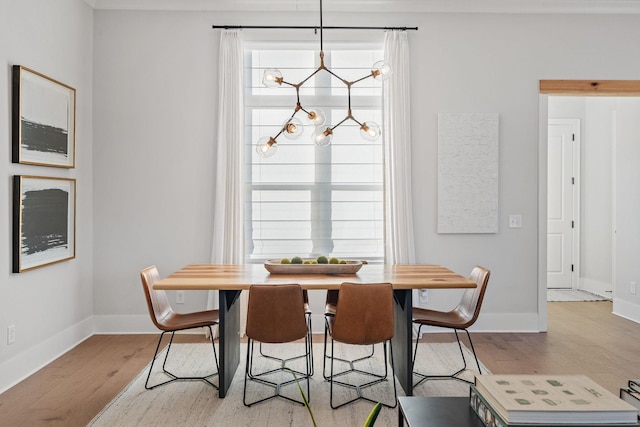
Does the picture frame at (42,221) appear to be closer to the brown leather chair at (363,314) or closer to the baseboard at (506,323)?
the brown leather chair at (363,314)

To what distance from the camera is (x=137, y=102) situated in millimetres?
4398

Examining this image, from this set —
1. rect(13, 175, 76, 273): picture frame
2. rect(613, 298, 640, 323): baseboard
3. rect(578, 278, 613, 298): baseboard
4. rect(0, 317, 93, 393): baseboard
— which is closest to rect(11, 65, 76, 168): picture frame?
rect(13, 175, 76, 273): picture frame

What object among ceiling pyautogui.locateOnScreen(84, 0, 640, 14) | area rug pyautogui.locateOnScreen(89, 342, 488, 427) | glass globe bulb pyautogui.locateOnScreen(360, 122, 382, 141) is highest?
ceiling pyautogui.locateOnScreen(84, 0, 640, 14)

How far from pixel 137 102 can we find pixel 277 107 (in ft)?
4.20

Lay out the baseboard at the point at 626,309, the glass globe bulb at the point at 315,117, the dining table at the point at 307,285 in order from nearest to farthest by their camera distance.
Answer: the dining table at the point at 307,285 → the glass globe bulb at the point at 315,117 → the baseboard at the point at 626,309

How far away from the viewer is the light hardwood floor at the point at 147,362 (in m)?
2.80

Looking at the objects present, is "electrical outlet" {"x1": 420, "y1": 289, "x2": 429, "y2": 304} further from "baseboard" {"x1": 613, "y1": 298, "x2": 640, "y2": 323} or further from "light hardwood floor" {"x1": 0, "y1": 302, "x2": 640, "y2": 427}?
"baseboard" {"x1": 613, "y1": 298, "x2": 640, "y2": 323}

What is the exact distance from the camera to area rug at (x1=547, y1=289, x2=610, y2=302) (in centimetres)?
595

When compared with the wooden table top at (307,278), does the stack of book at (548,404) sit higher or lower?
lower

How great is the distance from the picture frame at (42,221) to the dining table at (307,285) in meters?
1.05

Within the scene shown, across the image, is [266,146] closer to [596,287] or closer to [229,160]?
[229,160]

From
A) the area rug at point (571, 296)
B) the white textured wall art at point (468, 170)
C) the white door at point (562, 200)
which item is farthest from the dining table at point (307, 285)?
the white door at point (562, 200)

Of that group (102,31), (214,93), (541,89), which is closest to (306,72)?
(214,93)

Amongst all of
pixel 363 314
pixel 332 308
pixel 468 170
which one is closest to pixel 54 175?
pixel 332 308
